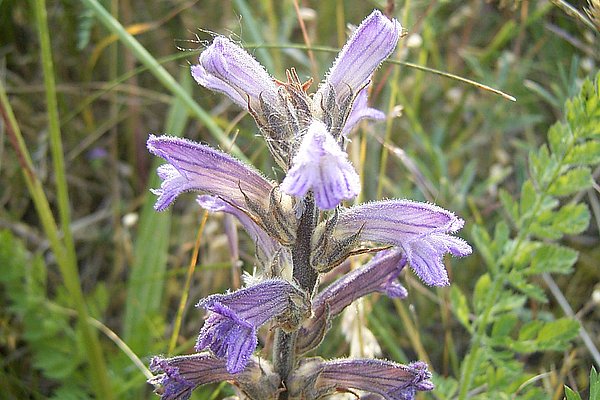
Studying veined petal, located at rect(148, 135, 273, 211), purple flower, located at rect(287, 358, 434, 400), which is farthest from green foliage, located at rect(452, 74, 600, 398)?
veined petal, located at rect(148, 135, 273, 211)

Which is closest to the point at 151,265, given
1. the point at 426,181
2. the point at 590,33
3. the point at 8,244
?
the point at 8,244

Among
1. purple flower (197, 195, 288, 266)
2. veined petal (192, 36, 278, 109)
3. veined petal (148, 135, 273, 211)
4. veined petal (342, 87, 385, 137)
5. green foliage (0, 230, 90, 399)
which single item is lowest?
green foliage (0, 230, 90, 399)

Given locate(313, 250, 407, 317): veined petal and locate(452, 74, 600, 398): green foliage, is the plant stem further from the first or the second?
locate(452, 74, 600, 398): green foliage

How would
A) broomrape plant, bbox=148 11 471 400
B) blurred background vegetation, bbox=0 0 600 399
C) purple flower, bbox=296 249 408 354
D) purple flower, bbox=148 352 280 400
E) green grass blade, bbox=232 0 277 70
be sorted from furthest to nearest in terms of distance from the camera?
green grass blade, bbox=232 0 277 70 < blurred background vegetation, bbox=0 0 600 399 < purple flower, bbox=296 249 408 354 < purple flower, bbox=148 352 280 400 < broomrape plant, bbox=148 11 471 400

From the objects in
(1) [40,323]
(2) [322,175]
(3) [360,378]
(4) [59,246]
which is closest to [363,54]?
(2) [322,175]

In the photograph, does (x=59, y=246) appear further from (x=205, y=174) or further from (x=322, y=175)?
(x=322, y=175)

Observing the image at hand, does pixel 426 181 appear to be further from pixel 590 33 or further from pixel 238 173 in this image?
pixel 238 173

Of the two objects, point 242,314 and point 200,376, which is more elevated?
point 242,314
